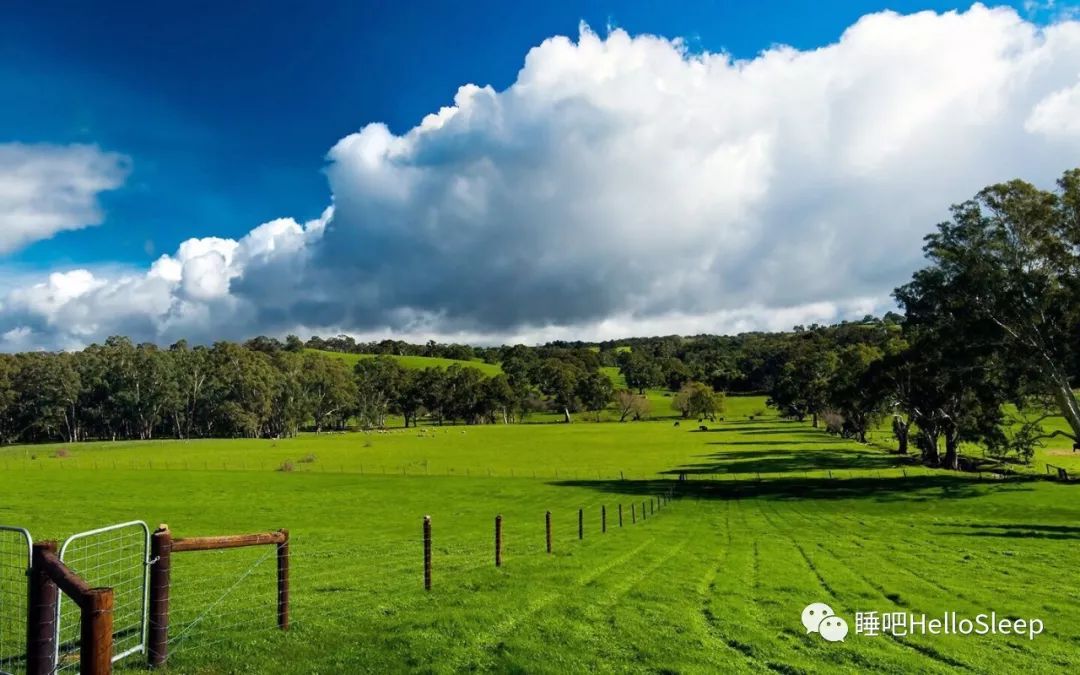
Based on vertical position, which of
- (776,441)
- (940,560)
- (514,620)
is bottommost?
(776,441)

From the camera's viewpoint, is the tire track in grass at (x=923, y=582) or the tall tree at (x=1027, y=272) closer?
the tire track in grass at (x=923, y=582)

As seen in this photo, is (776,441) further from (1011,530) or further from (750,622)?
(750,622)

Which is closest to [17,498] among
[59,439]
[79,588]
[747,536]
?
[747,536]

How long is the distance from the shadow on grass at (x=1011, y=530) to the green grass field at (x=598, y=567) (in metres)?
0.18

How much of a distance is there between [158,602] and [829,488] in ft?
184

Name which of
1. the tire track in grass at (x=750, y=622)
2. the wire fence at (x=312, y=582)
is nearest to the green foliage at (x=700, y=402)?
the wire fence at (x=312, y=582)

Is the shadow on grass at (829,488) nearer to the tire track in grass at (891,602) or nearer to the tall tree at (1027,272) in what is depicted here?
the tall tree at (1027,272)

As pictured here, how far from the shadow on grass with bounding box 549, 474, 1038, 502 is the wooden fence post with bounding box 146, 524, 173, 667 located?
1750 inches

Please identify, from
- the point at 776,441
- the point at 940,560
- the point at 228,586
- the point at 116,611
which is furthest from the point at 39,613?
the point at 776,441

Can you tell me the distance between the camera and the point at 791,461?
7900 centimetres

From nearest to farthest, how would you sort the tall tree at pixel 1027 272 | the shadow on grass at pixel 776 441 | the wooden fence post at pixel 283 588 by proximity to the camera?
the wooden fence post at pixel 283 588, the tall tree at pixel 1027 272, the shadow on grass at pixel 776 441

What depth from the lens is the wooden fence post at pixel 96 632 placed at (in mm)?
5234

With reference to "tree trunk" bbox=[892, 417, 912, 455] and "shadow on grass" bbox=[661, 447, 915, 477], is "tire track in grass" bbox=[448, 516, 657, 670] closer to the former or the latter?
"shadow on grass" bbox=[661, 447, 915, 477]

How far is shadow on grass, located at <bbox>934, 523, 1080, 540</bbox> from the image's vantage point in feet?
96.6
